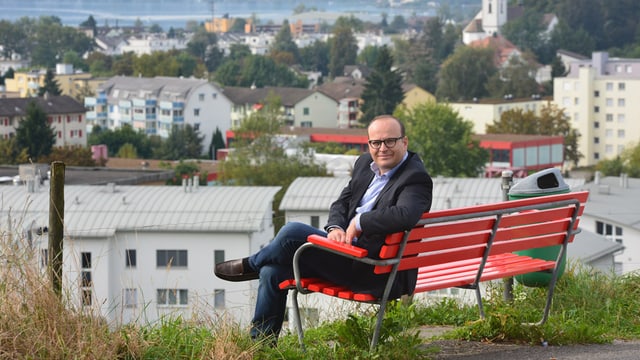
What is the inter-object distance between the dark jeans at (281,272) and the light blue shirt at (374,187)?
0.24 meters

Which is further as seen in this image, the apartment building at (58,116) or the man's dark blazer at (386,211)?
the apartment building at (58,116)

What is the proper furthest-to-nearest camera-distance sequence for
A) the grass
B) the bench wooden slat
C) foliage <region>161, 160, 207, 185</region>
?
foliage <region>161, 160, 207, 185</region> < the bench wooden slat < the grass

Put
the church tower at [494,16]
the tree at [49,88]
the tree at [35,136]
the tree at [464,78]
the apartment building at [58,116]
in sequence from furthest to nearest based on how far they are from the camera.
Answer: the church tower at [494,16] < the tree at [49,88] < the tree at [464,78] < the apartment building at [58,116] < the tree at [35,136]

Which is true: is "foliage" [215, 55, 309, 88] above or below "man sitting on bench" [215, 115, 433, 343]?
below

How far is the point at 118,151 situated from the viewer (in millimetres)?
87812

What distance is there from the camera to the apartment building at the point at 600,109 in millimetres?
98125

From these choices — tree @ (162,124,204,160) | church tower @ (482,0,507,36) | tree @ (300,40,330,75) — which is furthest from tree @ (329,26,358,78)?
tree @ (162,124,204,160)

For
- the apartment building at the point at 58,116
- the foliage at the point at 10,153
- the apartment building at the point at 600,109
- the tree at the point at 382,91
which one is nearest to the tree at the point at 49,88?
the apartment building at the point at 58,116

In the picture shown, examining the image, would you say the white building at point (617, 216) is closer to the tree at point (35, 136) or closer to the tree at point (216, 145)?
the tree at point (35, 136)

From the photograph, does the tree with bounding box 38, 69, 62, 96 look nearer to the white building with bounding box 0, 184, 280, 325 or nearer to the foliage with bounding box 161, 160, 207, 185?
the foliage with bounding box 161, 160, 207, 185

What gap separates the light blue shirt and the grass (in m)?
0.42

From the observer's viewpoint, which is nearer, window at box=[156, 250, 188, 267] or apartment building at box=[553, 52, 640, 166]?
window at box=[156, 250, 188, 267]

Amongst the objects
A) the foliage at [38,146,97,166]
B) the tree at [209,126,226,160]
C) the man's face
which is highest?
the man's face

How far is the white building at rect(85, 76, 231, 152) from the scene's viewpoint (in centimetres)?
10831
